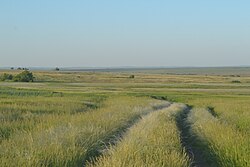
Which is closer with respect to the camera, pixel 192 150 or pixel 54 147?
pixel 54 147

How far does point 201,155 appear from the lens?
15.7 meters

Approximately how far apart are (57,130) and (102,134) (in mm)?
1547

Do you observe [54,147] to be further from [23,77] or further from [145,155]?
[23,77]

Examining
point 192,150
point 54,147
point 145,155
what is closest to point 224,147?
point 192,150

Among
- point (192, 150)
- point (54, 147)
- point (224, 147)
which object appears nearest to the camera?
point (54, 147)

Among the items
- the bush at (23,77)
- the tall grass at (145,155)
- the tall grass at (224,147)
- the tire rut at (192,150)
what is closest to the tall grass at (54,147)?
the tall grass at (145,155)

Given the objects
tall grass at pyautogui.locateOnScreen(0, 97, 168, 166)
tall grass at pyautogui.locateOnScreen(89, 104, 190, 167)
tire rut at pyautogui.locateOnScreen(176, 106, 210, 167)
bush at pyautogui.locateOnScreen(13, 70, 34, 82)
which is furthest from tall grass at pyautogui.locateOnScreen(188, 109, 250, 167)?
bush at pyautogui.locateOnScreen(13, 70, 34, 82)

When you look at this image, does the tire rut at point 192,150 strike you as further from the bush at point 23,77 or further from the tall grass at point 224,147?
the bush at point 23,77

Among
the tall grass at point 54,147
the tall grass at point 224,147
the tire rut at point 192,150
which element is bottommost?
the tire rut at point 192,150

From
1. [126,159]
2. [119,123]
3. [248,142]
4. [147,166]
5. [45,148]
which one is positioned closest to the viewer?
[147,166]

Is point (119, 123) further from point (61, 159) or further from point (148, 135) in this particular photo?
point (61, 159)

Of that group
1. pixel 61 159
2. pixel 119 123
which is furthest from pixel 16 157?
pixel 119 123

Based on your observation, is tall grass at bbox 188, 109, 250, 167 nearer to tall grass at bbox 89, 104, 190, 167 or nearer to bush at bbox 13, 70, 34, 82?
tall grass at bbox 89, 104, 190, 167

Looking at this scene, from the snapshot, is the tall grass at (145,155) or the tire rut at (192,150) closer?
the tall grass at (145,155)
